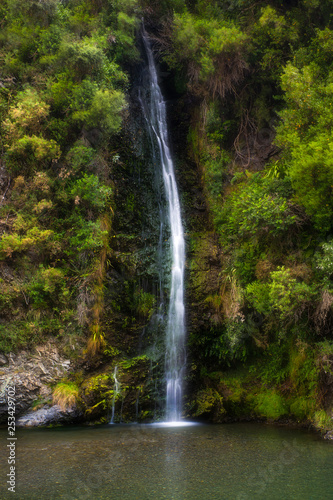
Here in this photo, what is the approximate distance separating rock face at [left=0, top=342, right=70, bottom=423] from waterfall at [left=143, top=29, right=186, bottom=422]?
2.68m

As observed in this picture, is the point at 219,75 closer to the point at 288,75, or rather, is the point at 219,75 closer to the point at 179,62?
the point at 179,62

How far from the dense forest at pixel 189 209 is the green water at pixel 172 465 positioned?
1.65 meters

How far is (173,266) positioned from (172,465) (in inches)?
245

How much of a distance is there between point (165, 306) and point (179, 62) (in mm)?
8925

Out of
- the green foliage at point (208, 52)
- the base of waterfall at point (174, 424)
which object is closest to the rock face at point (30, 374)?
the base of waterfall at point (174, 424)

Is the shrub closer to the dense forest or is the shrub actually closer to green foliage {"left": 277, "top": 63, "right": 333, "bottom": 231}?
the dense forest

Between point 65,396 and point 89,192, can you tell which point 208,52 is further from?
point 65,396

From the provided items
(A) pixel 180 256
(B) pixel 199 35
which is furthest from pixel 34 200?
(B) pixel 199 35

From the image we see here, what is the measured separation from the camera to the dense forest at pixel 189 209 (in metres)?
8.86

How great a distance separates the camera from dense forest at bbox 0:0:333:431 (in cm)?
886

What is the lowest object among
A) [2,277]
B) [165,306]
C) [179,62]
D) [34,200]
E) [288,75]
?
[165,306]

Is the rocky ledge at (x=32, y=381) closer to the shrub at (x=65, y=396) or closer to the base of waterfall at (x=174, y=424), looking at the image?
the shrub at (x=65, y=396)

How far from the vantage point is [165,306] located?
1081 cm

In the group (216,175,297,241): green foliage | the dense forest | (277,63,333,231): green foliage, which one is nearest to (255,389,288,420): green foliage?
the dense forest
